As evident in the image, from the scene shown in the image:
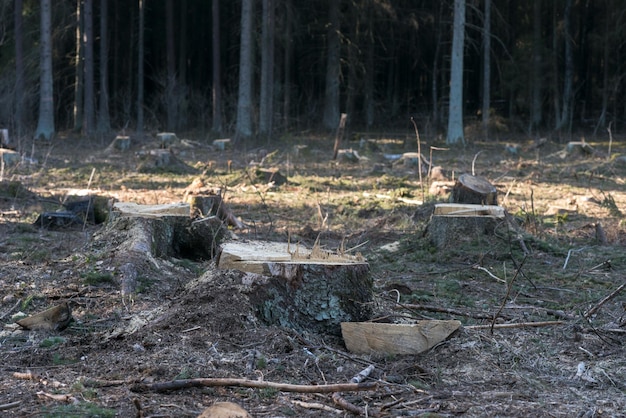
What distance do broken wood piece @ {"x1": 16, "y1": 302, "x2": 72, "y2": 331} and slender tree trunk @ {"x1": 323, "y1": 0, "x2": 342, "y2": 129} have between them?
26.5m

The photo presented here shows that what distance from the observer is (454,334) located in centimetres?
458

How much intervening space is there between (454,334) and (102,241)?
3.40 meters

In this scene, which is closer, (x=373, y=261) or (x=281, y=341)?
(x=281, y=341)

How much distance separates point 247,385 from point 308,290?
1156mm

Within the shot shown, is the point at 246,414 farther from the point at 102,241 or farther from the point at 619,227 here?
the point at 619,227

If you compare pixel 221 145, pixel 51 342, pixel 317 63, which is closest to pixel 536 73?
pixel 317 63

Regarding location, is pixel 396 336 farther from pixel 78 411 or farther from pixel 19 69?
pixel 19 69

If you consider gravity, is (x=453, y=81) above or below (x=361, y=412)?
above

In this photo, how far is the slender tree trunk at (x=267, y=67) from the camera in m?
26.1

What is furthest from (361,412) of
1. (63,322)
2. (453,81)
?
(453,81)

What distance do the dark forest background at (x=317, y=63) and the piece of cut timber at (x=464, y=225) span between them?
1813 centimetres

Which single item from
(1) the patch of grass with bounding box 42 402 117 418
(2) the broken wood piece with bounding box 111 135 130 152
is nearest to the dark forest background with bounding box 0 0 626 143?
(2) the broken wood piece with bounding box 111 135 130 152

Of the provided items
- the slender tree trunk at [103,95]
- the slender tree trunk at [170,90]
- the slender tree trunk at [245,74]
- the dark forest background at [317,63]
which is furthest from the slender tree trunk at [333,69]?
the slender tree trunk at [103,95]

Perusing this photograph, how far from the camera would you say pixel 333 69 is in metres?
31.1
